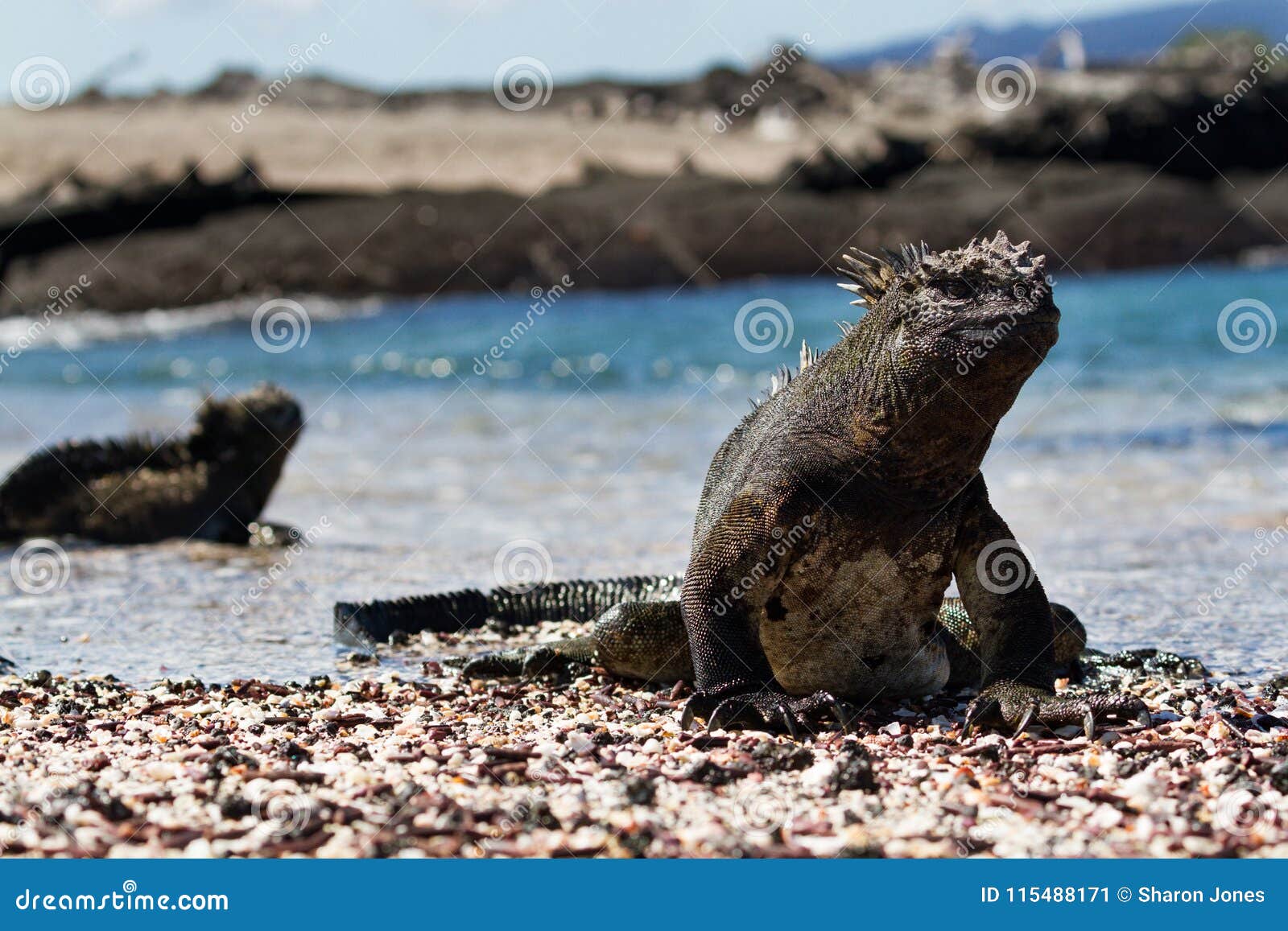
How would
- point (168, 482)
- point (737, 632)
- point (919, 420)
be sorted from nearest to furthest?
point (919, 420)
point (737, 632)
point (168, 482)

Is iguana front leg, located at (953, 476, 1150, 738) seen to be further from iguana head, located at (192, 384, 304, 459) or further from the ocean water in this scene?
iguana head, located at (192, 384, 304, 459)

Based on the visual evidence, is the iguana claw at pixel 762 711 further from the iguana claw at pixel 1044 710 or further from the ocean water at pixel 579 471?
the ocean water at pixel 579 471

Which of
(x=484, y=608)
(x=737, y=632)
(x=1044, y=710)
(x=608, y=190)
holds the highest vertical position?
(x=608, y=190)

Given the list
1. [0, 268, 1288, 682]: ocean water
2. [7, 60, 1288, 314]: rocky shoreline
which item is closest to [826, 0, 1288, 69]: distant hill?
[7, 60, 1288, 314]: rocky shoreline

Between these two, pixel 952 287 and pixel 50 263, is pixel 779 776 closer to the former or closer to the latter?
pixel 952 287

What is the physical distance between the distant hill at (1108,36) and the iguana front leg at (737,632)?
54496mm

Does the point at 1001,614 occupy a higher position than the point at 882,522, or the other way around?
the point at 882,522

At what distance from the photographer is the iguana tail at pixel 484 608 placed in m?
6.79

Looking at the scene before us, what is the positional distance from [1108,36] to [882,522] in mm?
127233

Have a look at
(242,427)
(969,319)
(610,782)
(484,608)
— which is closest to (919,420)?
(969,319)

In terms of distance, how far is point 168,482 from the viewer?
1085cm

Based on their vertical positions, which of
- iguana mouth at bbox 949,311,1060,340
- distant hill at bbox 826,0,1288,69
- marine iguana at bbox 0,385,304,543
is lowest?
iguana mouth at bbox 949,311,1060,340

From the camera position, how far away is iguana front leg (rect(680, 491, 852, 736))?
4801 mm

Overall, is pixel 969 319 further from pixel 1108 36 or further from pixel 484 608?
pixel 1108 36
